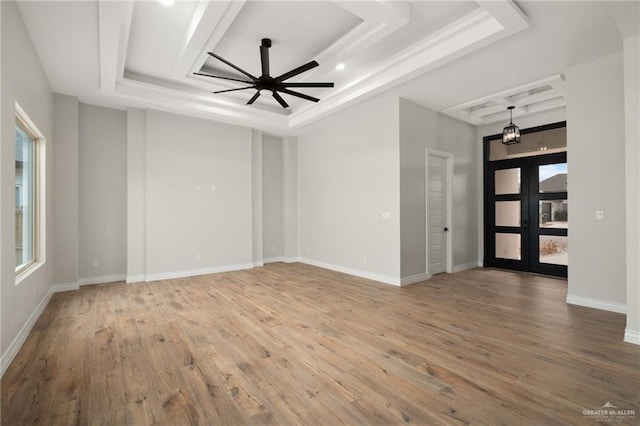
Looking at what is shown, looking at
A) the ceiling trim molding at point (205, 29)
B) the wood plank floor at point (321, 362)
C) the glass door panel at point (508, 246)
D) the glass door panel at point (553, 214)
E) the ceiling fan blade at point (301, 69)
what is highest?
the ceiling trim molding at point (205, 29)

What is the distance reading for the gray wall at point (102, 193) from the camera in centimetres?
530

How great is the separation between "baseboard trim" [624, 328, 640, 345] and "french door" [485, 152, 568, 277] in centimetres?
304

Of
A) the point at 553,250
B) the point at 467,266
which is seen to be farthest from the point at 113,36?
the point at 553,250

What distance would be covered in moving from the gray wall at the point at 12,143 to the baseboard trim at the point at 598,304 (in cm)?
609

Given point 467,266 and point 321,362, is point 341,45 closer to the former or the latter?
point 321,362

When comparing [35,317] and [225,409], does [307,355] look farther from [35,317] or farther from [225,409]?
[35,317]

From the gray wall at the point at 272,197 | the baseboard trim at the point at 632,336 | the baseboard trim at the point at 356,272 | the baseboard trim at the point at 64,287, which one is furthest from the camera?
the gray wall at the point at 272,197

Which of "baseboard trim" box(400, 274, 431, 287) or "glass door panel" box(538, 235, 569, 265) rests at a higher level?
→ "glass door panel" box(538, 235, 569, 265)

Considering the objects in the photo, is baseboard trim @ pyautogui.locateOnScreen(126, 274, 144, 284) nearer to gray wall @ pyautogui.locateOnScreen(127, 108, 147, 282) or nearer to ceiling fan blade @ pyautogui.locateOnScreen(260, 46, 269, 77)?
gray wall @ pyautogui.locateOnScreen(127, 108, 147, 282)

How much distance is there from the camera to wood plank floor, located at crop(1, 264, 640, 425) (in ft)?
6.16

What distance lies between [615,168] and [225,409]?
4867 mm

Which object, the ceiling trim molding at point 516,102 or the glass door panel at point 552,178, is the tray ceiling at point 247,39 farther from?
the glass door panel at point 552,178

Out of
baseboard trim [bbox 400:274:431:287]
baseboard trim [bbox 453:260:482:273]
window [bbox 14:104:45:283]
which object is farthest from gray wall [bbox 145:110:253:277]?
baseboard trim [bbox 453:260:482:273]

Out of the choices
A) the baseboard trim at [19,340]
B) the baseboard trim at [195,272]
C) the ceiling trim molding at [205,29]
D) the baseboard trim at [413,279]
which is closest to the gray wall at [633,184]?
the baseboard trim at [413,279]
